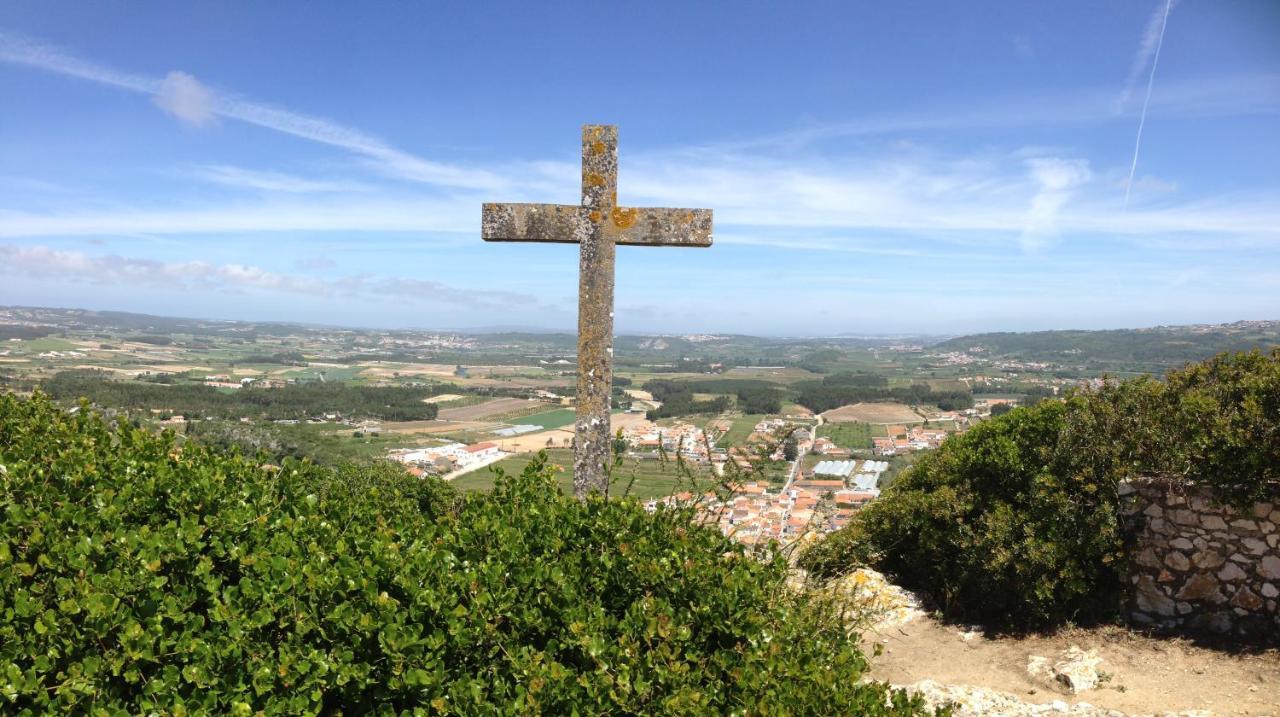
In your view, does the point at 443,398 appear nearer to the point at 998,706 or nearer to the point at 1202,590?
the point at 1202,590

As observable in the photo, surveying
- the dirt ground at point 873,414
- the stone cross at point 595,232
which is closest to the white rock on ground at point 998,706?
the stone cross at point 595,232

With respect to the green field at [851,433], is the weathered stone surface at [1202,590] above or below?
above

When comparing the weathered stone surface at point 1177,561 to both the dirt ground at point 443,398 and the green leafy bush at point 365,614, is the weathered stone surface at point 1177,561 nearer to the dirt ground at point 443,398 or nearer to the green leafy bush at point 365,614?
the green leafy bush at point 365,614

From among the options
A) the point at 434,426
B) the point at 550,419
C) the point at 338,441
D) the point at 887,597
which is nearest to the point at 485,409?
the point at 434,426

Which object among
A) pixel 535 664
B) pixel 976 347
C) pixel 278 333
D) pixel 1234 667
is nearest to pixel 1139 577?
pixel 1234 667

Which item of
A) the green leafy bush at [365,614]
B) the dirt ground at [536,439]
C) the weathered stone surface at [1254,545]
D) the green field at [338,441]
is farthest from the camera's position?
the dirt ground at [536,439]

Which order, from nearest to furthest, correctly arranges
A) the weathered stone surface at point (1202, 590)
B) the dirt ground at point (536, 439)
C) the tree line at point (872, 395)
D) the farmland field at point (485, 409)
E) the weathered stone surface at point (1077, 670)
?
the weathered stone surface at point (1077, 670) → the weathered stone surface at point (1202, 590) → the dirt ground at point (536, 439) → the tree line at point (872, 395) → the farmland field at point (485, 409)

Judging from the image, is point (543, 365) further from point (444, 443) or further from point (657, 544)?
point (657, 544)
